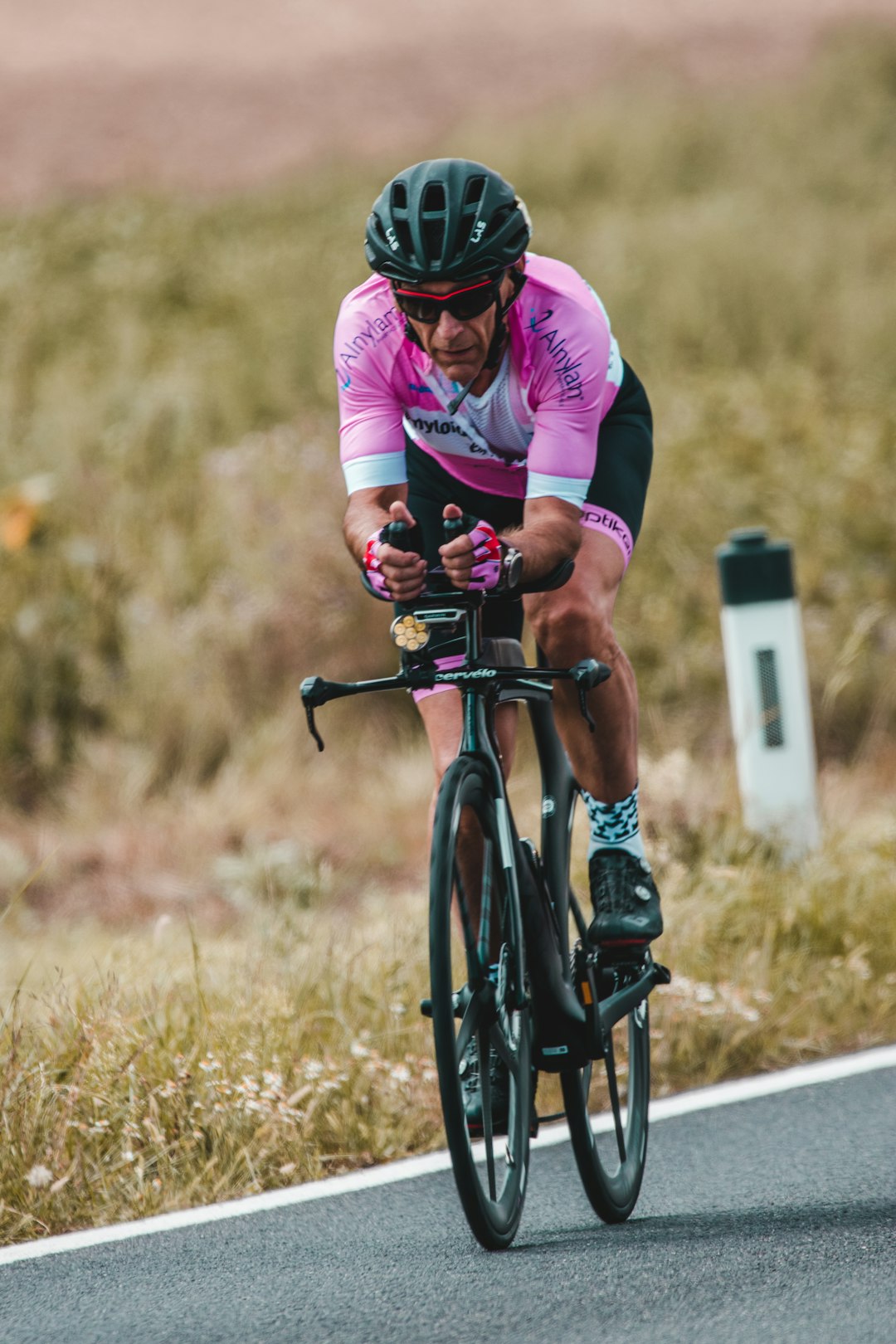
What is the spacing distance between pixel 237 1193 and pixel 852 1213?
4.75 feet

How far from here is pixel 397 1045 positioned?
Answer: 477cm

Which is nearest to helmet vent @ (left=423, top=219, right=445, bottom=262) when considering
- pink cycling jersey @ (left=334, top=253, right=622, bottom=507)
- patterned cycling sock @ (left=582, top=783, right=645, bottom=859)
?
pink cycling jersey @ (left=334, top=253, right=622, bottom=507)

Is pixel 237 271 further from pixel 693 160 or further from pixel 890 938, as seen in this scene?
pixel 890 938

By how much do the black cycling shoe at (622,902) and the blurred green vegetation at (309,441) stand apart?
233 centimetres

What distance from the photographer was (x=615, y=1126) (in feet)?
13.5

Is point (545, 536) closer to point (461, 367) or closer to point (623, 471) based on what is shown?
point (461, 367)

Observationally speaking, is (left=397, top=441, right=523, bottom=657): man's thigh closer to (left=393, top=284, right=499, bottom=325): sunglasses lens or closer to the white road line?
(left=393, top=284, right=499, bottom=325): sunglasses lens

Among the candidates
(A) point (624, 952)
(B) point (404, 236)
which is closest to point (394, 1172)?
(A) point (624, 952)

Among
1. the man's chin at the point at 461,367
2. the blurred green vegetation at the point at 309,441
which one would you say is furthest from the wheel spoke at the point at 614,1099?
the blurred green vegetation at the point at 309,441

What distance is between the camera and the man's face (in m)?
3.51

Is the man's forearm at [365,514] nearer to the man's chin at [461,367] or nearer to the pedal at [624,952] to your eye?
the man's chin at [461,367]

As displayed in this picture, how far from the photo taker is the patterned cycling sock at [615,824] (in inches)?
161

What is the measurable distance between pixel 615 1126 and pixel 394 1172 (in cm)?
57

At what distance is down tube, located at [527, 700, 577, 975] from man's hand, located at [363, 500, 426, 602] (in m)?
0.76
